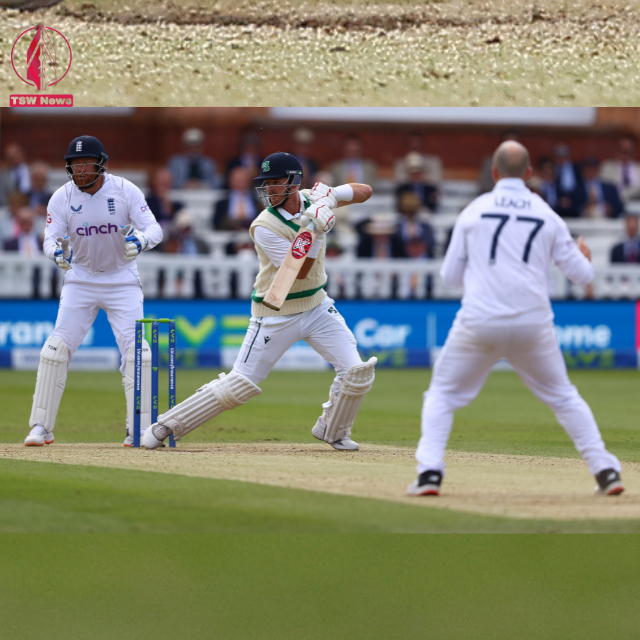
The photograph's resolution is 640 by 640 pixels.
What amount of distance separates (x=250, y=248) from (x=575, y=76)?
352 inches

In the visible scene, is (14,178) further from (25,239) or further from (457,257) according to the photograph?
(457,257)

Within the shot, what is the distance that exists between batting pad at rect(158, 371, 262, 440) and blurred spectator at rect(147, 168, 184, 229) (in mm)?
8683

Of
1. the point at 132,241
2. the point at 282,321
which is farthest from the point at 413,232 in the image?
the point at 282,321

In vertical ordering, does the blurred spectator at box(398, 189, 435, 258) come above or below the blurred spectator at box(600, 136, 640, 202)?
below

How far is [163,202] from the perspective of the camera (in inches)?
595

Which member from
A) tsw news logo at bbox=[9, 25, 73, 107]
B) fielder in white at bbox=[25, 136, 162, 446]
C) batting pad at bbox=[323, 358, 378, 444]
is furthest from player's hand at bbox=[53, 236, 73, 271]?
batting pad at bbox=[323, 358, 378, 444]

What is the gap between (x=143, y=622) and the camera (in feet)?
14.4

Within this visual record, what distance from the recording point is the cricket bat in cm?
605

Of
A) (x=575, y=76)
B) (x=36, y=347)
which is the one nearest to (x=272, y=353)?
(x=575, y=76)

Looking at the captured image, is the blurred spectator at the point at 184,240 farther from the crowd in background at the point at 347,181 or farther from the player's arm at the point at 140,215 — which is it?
the player's arm at the point at 140,215

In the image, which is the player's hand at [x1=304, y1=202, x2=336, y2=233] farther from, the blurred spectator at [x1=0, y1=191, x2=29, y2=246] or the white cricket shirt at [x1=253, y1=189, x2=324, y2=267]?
the blurred spectator at [x1=0, y1=191, x2=29, y2=246]

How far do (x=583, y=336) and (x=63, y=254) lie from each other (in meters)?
9.02

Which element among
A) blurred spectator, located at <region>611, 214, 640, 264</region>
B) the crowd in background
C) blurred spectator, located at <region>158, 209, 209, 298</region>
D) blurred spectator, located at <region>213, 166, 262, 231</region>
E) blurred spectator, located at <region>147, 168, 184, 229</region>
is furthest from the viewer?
blurred spectator, located at <region>611, 214, 640, 264</region>

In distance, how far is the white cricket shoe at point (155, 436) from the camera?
6648mm
